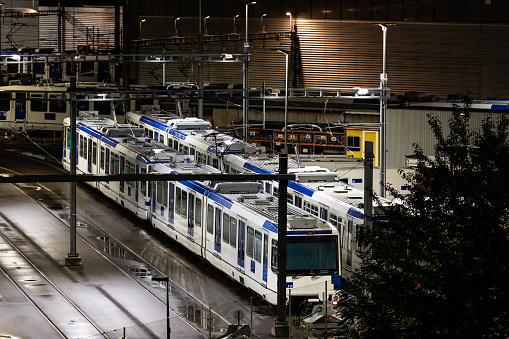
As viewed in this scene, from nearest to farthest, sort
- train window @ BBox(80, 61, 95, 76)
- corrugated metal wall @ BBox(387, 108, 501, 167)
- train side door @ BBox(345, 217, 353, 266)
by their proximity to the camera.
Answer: train side door @ BBox(345, 217, 353, 266) → corrugated metal wall @ BBox(387, 108, 501, 167) → train window @ BBox(80, 61, 95, 76)

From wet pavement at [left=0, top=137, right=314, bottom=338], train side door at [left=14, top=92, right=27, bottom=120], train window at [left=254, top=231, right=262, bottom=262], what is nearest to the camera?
wet pavement at [left=0, top=137, right=314, bottom=338]

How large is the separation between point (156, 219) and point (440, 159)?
22223 mm

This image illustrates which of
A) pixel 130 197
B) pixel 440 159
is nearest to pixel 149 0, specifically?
pixel 130 197

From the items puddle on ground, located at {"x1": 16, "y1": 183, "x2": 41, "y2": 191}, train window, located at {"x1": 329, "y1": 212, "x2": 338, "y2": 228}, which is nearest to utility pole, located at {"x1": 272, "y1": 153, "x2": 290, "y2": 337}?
train window, located at {"x1": 329, "y1": 212, "x2": 338, "y2": 228}

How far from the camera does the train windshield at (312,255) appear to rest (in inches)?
1121

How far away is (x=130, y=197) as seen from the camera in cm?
4181

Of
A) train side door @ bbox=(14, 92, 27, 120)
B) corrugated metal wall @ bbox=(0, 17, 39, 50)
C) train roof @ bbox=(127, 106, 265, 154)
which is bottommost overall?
train roof @ bbox=(127, 106, 265, 154)

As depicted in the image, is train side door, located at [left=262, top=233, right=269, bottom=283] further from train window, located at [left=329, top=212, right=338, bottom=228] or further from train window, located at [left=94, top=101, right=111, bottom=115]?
train window, located at [left=94, top=101, right=111, bottom=115]

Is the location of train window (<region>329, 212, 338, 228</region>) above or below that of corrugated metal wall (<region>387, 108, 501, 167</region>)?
below

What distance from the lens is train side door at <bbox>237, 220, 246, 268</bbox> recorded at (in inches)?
1194

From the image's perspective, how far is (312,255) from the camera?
28.6 metres

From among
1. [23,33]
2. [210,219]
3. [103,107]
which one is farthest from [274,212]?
[23,33]

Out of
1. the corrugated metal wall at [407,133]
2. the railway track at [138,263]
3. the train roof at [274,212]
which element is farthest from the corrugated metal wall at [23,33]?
the train roof at [274,212]

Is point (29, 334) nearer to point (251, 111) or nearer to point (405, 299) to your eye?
point (405, 299)
